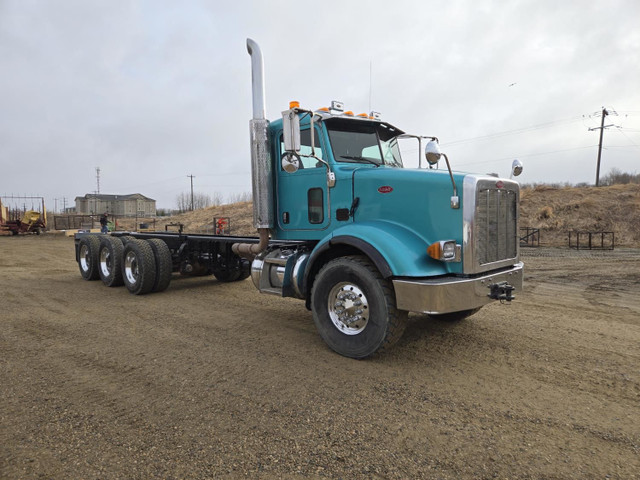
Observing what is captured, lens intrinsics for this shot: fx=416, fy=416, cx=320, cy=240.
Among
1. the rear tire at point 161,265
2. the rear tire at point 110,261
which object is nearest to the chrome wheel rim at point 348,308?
the rear tire at point 161,265

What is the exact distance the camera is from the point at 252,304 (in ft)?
23.2

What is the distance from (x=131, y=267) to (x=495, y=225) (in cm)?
683

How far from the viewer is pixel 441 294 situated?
12.4ft

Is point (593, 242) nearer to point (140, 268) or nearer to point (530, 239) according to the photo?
point (530, 239)

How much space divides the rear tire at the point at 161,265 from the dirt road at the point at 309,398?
162 centimetres

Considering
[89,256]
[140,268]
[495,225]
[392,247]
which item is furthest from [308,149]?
[89,256]

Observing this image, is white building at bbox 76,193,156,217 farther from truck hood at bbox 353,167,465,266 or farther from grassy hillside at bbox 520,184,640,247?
truck hood at bbox 353,167,465,266

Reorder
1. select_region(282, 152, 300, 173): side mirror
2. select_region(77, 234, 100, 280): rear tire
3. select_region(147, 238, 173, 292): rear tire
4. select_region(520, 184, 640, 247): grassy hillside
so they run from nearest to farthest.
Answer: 1. select_region(282, 152, 300, 173): side mirror
2. select_region(147, 238, 173, 292): rear tire
3. select_region(77, 234, 100, 280): rear tire
4. select_region(520, 184, 640, 247): grassy hillside

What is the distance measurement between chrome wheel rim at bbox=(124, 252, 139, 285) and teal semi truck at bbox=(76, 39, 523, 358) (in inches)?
137

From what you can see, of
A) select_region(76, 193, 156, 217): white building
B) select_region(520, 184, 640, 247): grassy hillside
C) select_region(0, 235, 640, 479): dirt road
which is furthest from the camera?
select_region(76, 193, 156, 217): white building

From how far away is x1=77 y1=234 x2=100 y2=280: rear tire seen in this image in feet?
30.9

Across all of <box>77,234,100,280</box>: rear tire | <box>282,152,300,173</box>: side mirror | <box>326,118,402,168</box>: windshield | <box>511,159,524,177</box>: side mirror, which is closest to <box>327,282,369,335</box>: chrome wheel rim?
<box>282,152,300,173</box>: side mirror

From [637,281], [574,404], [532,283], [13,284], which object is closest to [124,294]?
[13,284]

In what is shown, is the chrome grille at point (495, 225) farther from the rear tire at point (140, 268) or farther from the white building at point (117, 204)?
the white building at point (117, 204)
